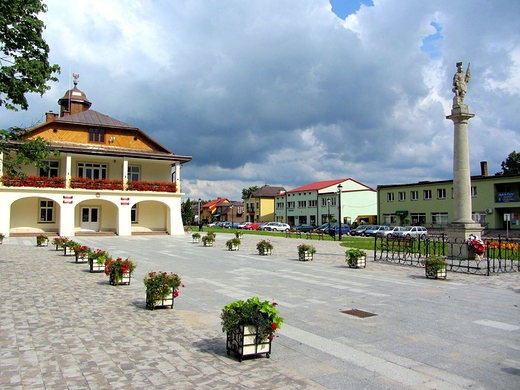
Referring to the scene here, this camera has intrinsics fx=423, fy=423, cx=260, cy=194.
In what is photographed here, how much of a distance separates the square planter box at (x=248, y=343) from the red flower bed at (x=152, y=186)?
109 ft

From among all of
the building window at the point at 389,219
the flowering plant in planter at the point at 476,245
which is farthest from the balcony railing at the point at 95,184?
the building window at the point at 389,219

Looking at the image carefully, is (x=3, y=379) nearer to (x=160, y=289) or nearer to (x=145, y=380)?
(x=145, y=380)

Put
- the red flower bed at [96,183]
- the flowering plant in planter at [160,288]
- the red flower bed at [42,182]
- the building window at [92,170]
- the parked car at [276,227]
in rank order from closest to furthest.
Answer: the flowering plant in planter at [160,288] → the red flower bed at [42,182] → the red flower bed at [96,183] → the building window at [92,170] → the parked car at [276,227]

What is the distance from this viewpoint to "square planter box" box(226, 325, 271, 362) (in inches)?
214

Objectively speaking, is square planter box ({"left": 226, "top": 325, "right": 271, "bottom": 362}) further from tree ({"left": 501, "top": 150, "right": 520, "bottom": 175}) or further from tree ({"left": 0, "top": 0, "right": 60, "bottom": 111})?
tree ({"left": 501, "top": 150, "right": 520, "bottom": 175})

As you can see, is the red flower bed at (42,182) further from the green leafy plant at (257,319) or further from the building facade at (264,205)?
the building facade at (264,205)

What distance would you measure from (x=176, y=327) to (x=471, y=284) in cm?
917

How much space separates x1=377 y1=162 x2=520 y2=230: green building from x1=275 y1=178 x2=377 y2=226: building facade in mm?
12320

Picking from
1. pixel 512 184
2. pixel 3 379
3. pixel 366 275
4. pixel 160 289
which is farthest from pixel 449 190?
pixel 3 379

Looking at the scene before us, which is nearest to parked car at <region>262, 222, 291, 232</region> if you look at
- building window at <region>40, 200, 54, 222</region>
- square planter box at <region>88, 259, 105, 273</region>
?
building window at <region>40, 200, 54, 222</region>

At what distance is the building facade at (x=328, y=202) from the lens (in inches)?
3115

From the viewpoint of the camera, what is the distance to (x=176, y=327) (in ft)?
23.4

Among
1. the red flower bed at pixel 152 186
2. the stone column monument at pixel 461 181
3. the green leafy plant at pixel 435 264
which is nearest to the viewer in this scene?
the green leafy plant at pixel 435 264

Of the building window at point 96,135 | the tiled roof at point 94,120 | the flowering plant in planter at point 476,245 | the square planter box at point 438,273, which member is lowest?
the square planter box at point 438,273
